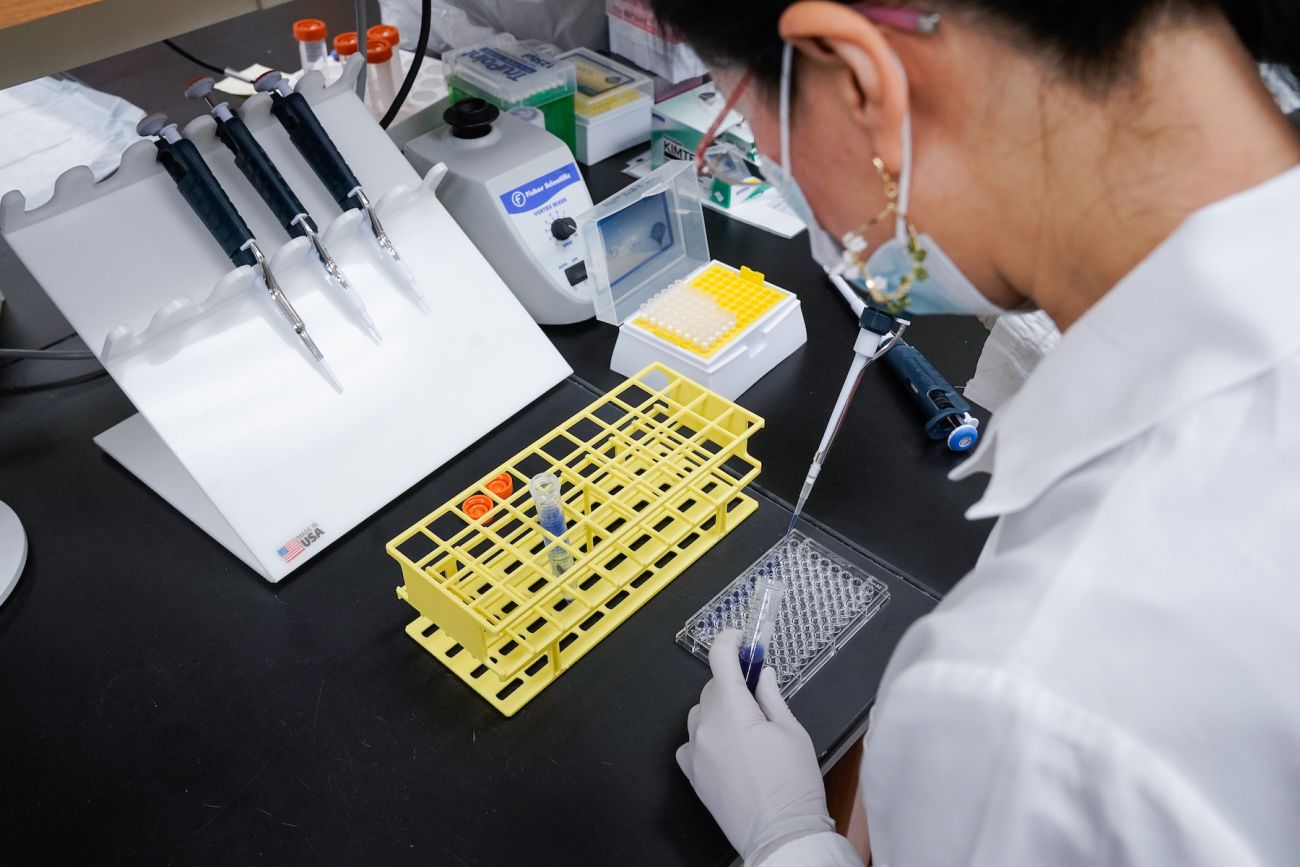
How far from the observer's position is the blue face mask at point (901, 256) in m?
0.70

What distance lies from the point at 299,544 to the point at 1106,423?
2.75 ft

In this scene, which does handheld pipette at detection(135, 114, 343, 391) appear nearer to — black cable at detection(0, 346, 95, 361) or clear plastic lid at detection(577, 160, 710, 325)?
black cable at detection(0, 346, 95, 361)

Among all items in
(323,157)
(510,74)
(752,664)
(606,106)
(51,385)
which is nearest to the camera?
(752,664)

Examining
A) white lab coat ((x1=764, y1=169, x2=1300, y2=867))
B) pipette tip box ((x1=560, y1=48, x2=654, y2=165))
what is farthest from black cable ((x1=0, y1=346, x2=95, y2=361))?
white lab coat ((x1=764, y1=169, x2=1300, y2=867))

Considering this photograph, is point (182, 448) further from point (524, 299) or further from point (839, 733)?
point (839, 733)

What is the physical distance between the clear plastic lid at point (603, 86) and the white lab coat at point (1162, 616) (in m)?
1.29

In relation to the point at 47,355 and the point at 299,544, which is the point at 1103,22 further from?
the point at 47,355

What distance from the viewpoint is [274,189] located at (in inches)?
46.4

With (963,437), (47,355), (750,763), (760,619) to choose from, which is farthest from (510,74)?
(750,763)

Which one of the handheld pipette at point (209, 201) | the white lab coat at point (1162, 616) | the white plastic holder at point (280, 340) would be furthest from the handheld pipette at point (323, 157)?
the white lab coat at point (1162, 616)

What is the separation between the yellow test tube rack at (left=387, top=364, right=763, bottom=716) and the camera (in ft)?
3.26

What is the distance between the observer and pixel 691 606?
1.08m

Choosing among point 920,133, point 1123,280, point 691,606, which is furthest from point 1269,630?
point 691,606

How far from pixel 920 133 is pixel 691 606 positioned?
Answer: 0.58m
